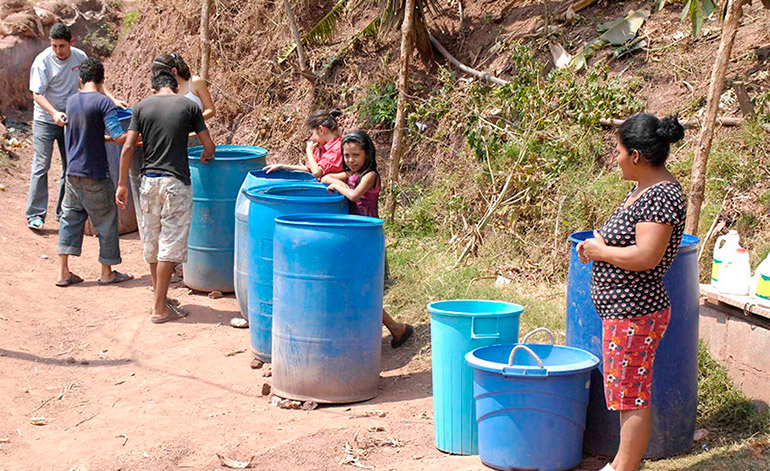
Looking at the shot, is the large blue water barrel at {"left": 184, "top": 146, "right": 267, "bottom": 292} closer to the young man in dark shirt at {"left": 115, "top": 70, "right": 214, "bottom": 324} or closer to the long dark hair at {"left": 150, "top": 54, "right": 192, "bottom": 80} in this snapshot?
the young man in dark shirt at {"left": 115, "top": 70, "right": 214, "bottom": 324}

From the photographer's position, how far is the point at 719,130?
22.8 ft

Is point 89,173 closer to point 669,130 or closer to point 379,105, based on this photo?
point 379,105

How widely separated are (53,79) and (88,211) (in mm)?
1843

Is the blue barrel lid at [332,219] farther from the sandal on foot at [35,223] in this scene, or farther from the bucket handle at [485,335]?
the sandal on foot at [35,223]

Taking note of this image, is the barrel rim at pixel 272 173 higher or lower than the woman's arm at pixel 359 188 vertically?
higher

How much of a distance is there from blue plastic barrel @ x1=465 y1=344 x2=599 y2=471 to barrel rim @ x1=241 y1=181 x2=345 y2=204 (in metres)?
1.98

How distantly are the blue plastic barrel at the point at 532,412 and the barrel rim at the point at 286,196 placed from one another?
198 centimetres

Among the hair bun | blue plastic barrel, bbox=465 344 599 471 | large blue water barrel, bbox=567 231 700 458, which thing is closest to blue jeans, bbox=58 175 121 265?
Answer: blue plastic barrel, bbox=465 344 599 471

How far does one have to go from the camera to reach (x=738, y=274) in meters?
4.60

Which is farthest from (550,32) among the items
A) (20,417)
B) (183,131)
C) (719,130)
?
(20,417)

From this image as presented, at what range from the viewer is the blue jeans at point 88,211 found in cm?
732

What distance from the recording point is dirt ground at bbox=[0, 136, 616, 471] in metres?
4.41

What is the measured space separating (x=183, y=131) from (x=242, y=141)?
16.5ft

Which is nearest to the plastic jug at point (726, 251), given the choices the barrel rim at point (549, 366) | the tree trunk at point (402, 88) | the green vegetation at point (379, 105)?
the barrel rim at point (549, 366)
